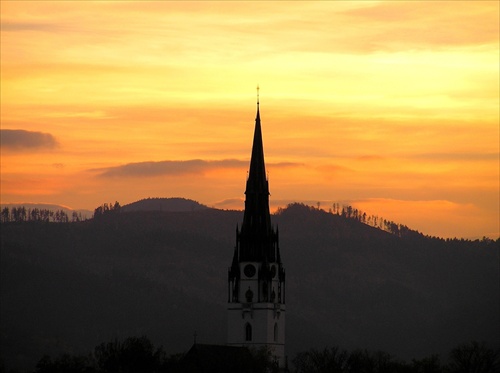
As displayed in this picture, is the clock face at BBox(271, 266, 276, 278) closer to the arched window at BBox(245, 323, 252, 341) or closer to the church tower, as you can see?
the church tower

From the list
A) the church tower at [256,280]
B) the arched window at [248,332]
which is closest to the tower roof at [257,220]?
the church tower at [256,280]

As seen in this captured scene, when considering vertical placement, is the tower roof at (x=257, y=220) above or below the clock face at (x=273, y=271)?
above

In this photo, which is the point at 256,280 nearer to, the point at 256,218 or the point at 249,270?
the point at 249,270

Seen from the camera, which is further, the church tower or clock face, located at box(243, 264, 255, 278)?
clock face, located at box(243, 264, 255, 278)

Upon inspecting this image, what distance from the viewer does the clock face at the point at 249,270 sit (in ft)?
627

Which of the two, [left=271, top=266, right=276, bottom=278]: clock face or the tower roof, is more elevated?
the tower roof

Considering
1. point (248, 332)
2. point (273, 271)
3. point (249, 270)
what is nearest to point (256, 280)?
point (249, 270)

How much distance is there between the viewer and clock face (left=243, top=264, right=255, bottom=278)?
19125 cm

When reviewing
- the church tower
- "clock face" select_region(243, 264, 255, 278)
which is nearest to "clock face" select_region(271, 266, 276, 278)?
the church tower

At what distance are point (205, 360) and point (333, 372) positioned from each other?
17055mm

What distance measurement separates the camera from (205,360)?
178 m

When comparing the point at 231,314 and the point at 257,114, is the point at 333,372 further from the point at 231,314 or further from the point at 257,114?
the point at 257,114

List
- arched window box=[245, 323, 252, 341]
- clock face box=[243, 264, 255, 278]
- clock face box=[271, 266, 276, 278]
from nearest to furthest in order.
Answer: arched window box=[245, 323, 252, 341] < clock face box=[243, 264, 255, 278] < clock face box=[271, 266, 276, 278]

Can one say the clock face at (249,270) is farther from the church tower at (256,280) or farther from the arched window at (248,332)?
the arched window at (248,332)
